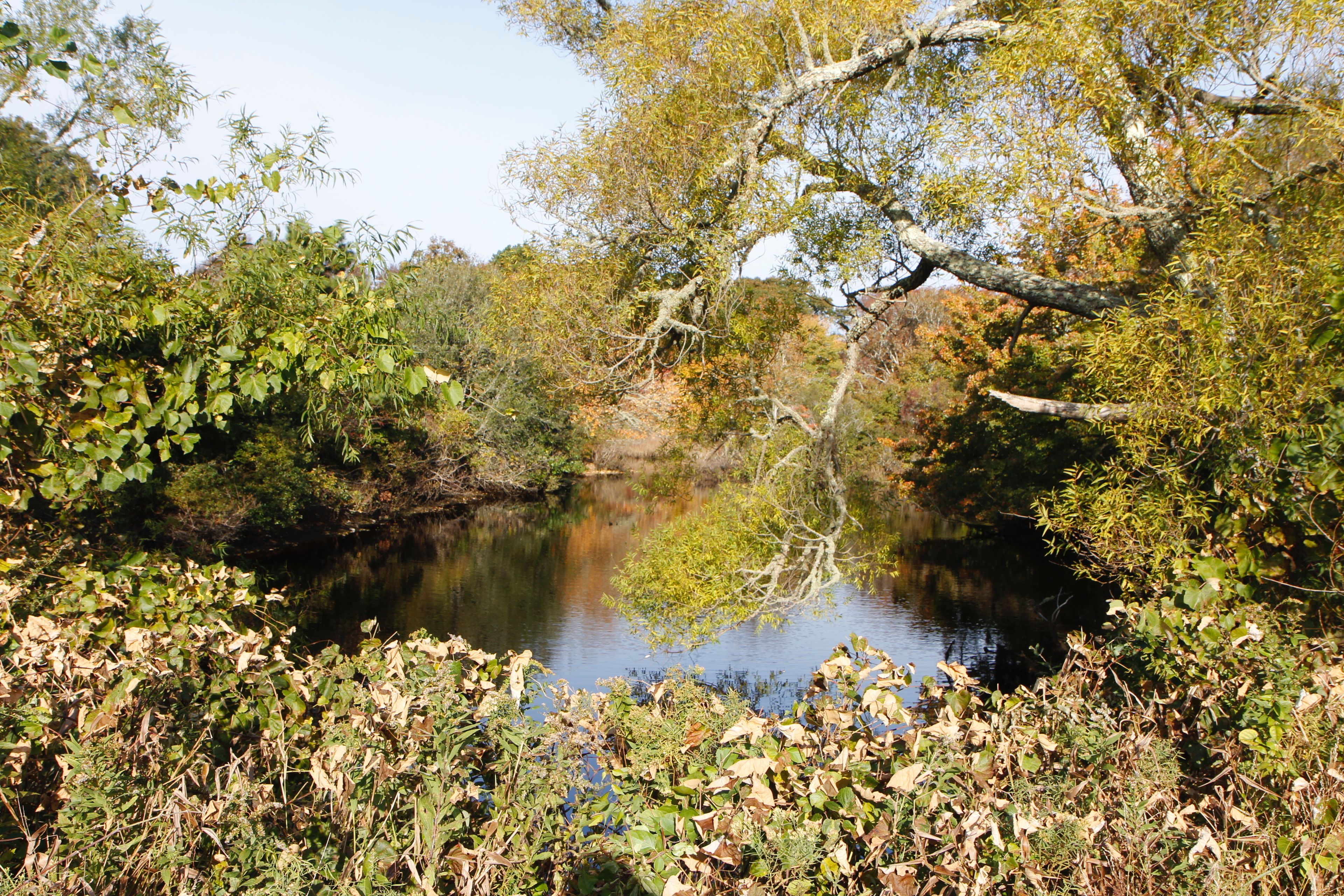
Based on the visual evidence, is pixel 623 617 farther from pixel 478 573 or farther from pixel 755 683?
pixel 478 573

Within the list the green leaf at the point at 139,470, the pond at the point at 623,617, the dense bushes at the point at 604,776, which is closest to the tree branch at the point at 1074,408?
the dense bushes at the point at 604,776

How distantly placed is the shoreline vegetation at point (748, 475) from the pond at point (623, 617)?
198 centimetres

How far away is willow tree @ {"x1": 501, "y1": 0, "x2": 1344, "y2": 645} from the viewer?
5922 millimetres

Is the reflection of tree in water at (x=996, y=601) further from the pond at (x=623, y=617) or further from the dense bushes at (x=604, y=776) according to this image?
the dense bushes at (x=604, y=776)

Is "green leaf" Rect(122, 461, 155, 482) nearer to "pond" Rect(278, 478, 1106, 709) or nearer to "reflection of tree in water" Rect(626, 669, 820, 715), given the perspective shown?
"pond" Rect(278, 478, 1106, 709)

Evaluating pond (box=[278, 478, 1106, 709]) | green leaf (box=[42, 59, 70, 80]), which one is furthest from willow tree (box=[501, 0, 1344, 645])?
green leaf (box=[42, 59, 70, 80])

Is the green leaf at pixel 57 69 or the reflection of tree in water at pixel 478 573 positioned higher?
the green leaf at pixel 57 69

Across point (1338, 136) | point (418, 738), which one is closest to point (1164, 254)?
point (1338, 136)

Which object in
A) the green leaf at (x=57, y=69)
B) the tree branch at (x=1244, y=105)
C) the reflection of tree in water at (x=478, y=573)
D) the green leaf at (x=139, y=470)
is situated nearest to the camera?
the green leaf at (x=57, y=69)

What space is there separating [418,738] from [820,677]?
4.80 ft

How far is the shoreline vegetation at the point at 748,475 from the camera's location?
2676 millimetres

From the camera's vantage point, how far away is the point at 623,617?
1270 centimetres

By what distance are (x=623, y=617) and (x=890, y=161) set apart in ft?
23.8

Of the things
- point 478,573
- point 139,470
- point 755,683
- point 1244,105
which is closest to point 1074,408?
point 1244,105
